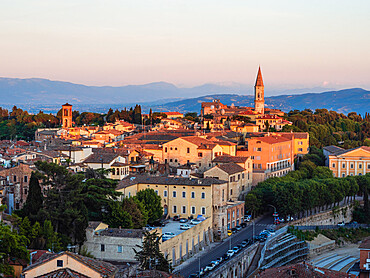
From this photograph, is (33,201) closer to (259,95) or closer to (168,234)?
(168,234)

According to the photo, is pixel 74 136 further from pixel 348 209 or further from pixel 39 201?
pixel 39 201

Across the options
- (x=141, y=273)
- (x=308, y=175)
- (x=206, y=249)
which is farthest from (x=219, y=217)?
(x=308, y=175)

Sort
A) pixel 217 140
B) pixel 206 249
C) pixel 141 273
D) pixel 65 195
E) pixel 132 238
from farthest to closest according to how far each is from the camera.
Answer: pixel 217 140 → pixel 206 249 → pixel 65 195 → pixel 132 238 → pixel 141 273

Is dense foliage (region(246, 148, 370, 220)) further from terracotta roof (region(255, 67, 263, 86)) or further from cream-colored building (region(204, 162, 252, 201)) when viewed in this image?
terracotta roof (region(255, 67, 263, 86))

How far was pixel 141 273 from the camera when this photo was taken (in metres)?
25.3

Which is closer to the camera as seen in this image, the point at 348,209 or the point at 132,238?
the point at 132,238

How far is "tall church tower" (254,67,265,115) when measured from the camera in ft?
336

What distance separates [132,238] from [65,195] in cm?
506

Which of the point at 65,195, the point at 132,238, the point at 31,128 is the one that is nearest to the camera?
the point at 132,238

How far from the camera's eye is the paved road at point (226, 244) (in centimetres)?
3458

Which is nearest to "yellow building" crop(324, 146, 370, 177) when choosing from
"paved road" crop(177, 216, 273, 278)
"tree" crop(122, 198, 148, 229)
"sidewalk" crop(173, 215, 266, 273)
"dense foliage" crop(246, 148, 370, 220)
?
"dense foliage" crop(246, 148, 370, 220)

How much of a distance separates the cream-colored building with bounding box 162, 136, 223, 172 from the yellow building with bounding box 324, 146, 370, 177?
1744 cm

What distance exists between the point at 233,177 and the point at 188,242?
13.1 m

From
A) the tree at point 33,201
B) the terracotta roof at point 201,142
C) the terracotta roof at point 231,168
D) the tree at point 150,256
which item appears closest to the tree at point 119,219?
the tree at point 33,201
